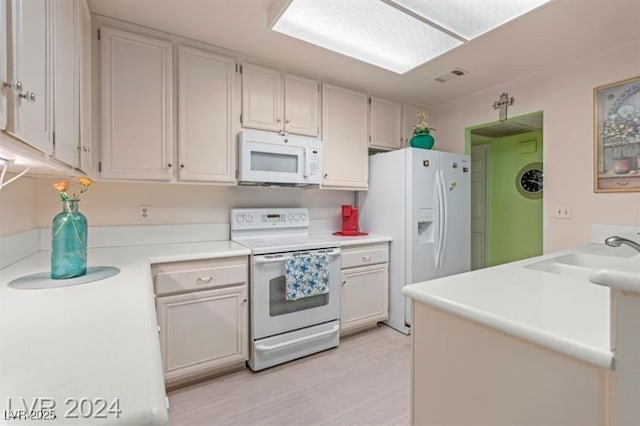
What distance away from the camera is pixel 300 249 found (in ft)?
7.34

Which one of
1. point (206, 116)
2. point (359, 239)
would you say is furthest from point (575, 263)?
point (206, 116)

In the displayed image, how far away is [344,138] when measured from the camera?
2.83m

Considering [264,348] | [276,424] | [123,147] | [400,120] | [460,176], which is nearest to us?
[276,424]

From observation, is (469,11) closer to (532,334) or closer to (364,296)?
(532,334)

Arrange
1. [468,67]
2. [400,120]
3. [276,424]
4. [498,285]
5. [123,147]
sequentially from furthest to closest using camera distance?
[400,120] < [468,67] < [123,147] < [276,424] < [498,285]

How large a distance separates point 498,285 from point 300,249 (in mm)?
1411

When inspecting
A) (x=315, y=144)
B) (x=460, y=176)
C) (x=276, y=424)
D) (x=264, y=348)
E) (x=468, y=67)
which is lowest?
(x=276, y=424)

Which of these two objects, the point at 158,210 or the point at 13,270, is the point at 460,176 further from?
the point at 13,270

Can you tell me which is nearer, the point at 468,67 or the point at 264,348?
the point at 264,348

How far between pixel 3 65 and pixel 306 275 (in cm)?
183

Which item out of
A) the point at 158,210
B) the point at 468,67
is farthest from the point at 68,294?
the point at 468,67

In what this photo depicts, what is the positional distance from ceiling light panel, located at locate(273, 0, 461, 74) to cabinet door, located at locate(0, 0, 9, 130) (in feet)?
4.21

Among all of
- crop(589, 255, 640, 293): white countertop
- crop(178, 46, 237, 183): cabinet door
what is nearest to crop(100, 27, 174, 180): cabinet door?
crop(178, 46, 237, 183): cabinet door

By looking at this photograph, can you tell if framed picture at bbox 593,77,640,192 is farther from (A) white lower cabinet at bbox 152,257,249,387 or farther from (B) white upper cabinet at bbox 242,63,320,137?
(A) white lower cabinet at bbox 152,257,249,387
